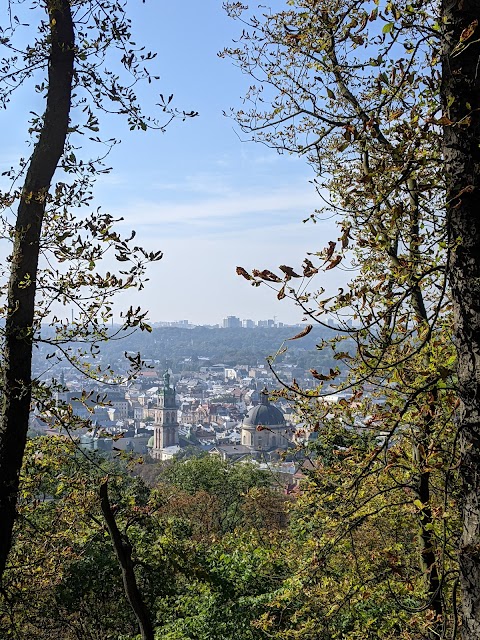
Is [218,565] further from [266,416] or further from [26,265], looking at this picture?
[266,416]

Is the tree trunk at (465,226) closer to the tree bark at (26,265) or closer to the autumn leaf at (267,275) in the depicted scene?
the autumn leaf at (267,275)

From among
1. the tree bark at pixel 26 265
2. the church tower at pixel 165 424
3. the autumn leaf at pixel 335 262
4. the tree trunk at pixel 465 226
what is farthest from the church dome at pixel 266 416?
the autumn leaf at pixel 335 262

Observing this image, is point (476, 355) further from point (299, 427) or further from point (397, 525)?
point (397, 525)

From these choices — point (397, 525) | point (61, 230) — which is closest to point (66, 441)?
point (61, 230)

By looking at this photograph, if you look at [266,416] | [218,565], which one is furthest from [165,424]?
[218,565]

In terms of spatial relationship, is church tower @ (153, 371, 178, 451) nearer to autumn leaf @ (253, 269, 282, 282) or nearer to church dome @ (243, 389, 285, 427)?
church dome @ (243, 389, 285, 427)

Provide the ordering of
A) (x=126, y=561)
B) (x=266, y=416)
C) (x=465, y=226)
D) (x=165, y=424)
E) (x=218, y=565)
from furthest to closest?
(x=165, y=424) → (x=266, y=416) → (x=218, y=565) → (x=126, y=561) → (x=465, y=226)
